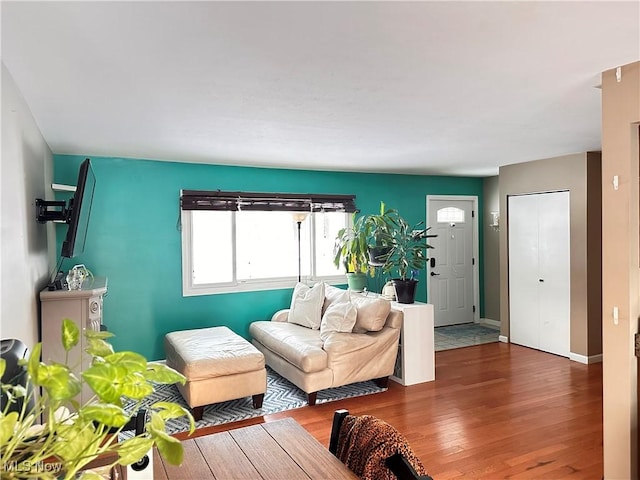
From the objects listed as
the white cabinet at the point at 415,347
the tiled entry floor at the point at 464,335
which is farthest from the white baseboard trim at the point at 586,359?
the white cabinet at the point at 415,347

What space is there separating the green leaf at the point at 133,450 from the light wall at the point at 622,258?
2.46 metres

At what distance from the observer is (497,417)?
356 centimetres

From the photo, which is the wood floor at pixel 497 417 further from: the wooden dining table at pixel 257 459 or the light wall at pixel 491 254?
the light wall at pixel 491 254

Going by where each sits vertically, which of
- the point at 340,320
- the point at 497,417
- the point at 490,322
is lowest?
the point at 497,417

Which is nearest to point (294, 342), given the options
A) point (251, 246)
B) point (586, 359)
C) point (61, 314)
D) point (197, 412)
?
point (197, 412)

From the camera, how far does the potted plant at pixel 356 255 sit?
504 cm

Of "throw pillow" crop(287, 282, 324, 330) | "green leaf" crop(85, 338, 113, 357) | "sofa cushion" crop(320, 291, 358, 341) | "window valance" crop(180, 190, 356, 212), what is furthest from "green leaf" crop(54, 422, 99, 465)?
"window valance" crop(180, 190, 356, 212)

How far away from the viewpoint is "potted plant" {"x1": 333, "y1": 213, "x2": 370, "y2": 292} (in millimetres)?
5035

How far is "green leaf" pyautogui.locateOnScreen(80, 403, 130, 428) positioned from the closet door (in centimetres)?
551

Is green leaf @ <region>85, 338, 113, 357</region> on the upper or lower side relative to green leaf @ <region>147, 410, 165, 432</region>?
upper

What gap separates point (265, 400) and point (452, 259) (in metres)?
4.10

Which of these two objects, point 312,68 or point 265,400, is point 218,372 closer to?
point 265,400

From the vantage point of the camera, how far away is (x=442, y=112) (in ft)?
10.0

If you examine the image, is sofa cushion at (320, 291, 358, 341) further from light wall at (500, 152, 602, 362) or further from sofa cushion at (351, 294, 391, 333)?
light wall at (500, 152, 602, 362)
